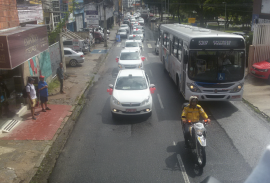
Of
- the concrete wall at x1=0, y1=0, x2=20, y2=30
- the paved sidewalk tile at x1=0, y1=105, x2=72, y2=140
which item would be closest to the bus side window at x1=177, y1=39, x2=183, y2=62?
the paved sidewalk tile at x1=0, y1=105, x2=72, y2=140

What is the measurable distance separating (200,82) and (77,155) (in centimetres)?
584

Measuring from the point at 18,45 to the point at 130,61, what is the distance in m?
9.84

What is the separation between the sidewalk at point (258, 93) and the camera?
1171 centimetres

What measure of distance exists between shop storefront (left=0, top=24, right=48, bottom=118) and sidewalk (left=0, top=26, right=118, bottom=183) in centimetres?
76

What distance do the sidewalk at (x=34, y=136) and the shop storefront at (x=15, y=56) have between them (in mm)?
756

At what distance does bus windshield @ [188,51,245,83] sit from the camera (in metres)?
10.8

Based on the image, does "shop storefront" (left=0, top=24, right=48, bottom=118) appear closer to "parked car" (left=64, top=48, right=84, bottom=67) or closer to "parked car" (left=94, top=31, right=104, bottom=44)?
"parked car" (left=64, top=48, right=84, bottom=67)

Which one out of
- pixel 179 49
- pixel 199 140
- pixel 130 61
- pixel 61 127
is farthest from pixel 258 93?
pixel 61 127

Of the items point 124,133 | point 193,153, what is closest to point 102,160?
point 124,133

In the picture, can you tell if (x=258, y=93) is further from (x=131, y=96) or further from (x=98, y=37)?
(x=98, y=37)

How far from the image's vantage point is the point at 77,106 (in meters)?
12.5

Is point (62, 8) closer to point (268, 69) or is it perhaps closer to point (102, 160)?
point (268, 69)

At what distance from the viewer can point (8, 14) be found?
11.1 meters

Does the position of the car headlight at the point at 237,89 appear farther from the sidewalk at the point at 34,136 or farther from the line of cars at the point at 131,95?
the sidewalk at the point at 34,136
